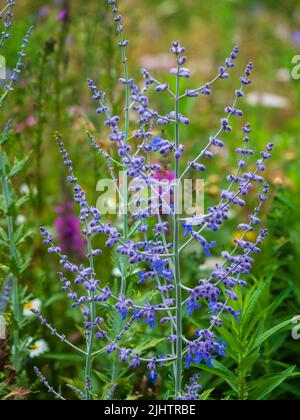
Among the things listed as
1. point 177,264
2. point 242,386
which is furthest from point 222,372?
point 177,264

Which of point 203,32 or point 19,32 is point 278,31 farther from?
point 19,32

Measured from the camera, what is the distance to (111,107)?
2.91 metres

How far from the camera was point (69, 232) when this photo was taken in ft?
10.4

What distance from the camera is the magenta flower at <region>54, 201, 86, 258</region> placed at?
316 centimetres

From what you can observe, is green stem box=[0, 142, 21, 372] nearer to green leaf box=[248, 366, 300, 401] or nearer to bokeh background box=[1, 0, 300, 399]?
bokeh background box=[1, 0, 300, 399]

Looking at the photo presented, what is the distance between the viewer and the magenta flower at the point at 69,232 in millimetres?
3160

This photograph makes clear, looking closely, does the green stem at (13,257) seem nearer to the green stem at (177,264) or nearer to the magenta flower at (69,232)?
the green stem at (177,264)

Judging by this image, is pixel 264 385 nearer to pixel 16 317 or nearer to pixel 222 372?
pixel 222 372

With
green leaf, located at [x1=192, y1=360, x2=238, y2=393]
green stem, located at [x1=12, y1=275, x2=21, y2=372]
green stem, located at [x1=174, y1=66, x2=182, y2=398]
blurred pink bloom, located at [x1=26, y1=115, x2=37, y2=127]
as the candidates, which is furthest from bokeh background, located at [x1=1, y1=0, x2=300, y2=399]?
green stem, located at [x1=174, y1=66, x2=182, y2=398]

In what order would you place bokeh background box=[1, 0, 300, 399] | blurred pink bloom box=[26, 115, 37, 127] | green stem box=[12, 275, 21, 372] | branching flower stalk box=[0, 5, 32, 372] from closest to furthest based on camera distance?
branching flower stalk box=[0, 5, 32, 372], green stem box=[12, 275, 21, 372], bokeh background box=[1, 0, 300, 399], blurred pink bloom box=[26, 115, 37, 127]

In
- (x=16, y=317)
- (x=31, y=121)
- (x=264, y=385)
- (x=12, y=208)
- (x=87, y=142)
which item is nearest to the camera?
(x=264, y=385)

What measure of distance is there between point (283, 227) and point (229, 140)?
116 cm

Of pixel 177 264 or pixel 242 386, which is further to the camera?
pixel 242 386

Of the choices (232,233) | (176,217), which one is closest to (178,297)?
(176,217)
